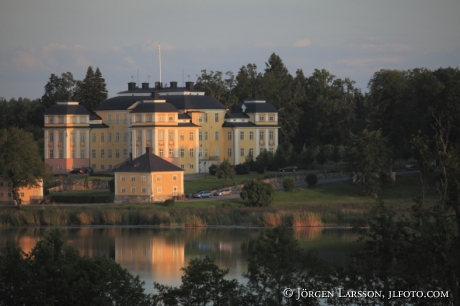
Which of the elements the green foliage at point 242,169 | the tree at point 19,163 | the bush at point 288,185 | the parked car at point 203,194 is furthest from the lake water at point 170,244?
the green foliage at point 242,169

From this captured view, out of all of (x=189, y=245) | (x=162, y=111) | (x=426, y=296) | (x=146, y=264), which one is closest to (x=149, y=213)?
(x=189, y=245)

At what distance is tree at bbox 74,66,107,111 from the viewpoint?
316ft

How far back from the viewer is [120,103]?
84.5 metres

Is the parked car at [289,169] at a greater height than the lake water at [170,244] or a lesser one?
greater

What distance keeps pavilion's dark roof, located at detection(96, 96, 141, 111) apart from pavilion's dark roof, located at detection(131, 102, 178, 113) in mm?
5771

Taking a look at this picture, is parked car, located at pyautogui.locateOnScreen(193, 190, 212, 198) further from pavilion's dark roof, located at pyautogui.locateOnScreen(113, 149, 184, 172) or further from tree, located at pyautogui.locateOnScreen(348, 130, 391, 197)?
tree, located at pyautogui.locateOnScreen(348, 130, 391, 197)

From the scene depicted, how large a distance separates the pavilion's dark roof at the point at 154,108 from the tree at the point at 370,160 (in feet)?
59.4

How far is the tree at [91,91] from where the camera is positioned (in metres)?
96.2

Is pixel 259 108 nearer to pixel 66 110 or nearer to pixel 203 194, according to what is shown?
pixel 66 110

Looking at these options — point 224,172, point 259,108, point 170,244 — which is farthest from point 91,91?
point 170,244

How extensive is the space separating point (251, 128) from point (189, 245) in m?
36.3

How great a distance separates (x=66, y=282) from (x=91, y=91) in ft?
226

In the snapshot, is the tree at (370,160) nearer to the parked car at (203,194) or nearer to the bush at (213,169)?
the parked car at (203,194)

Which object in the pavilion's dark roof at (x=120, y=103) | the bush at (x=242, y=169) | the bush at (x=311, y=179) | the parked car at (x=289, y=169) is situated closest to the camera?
the bush at (x=311, y=179)
